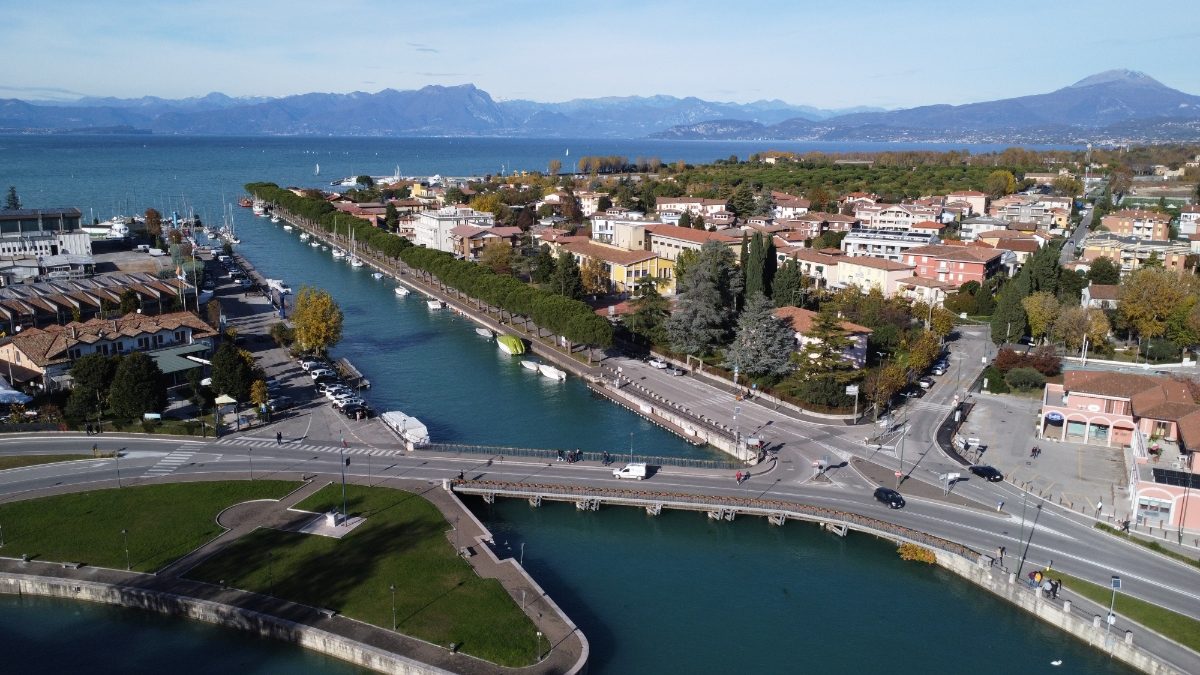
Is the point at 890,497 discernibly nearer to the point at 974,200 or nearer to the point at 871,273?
the point at 871,273

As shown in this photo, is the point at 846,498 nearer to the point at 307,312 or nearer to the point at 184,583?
the point at 184,583

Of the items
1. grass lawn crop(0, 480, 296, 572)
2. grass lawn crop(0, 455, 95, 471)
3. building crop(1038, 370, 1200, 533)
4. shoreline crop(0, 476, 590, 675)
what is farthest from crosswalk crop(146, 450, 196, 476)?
building crop(1038, 370, 1200, 533)

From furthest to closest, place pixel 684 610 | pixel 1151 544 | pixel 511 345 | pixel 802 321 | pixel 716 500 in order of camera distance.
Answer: pixel 511 345
pixel 802 321
pixel 716 500
pixel 1151 544
pixel 684 610

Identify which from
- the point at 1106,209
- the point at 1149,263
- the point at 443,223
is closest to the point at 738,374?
the point at 1149,263

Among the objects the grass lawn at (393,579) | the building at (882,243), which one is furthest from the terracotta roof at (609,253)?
the grass lawn at (393,579)

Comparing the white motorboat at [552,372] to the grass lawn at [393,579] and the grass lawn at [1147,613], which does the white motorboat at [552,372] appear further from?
the grass lawn at [1147,613]

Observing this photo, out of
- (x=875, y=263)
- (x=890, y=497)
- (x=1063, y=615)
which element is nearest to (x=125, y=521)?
(x=890, y=497)
